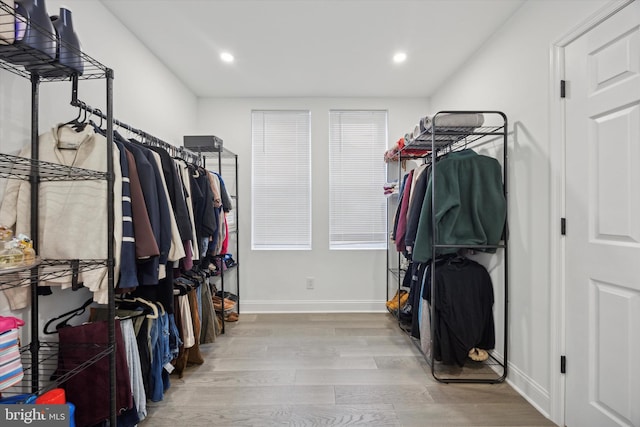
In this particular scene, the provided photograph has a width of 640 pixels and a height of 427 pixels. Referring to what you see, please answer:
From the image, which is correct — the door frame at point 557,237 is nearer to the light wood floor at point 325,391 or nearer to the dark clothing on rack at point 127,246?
the light wood floor at point 325,391

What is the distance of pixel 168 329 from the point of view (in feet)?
6.29

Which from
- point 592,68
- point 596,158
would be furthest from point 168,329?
point 592,68

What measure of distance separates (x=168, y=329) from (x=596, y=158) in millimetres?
2622

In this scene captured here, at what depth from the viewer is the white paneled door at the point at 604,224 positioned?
51.8 inches

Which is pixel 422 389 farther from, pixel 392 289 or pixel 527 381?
pixel 392 289

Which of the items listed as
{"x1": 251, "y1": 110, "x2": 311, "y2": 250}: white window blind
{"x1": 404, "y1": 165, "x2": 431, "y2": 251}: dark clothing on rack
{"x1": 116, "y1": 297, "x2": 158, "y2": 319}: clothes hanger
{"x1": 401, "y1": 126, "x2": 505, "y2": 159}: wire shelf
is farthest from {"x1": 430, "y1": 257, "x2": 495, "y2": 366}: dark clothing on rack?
{"x1": 116, "y1": 297, "x2": 158, "y2": 319}: clothes hanger

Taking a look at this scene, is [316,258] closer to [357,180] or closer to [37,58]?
[357,180]

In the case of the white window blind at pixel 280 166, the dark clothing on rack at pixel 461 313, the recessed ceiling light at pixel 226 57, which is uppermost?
the recessed ceiling light at pixel 226 57

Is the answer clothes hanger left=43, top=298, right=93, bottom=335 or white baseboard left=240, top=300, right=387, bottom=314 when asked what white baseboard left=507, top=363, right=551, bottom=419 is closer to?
white baseboard left=240, top=300, right=387, bottom=314

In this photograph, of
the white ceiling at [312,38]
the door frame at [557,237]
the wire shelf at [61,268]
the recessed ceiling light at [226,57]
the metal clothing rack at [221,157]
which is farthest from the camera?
the metal clothing rack at [221,157]

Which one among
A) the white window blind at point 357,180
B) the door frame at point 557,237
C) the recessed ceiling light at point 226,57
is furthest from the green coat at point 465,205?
the recessed ceiling light at point 226,57

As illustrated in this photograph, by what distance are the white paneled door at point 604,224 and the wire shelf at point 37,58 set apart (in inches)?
93.0

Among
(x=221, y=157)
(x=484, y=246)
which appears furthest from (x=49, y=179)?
(x=484, y=246)

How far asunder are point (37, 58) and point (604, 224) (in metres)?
2.67
